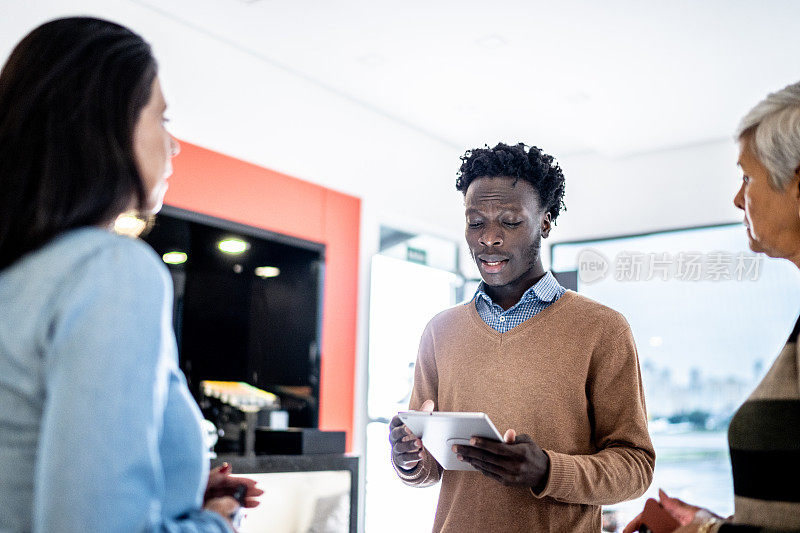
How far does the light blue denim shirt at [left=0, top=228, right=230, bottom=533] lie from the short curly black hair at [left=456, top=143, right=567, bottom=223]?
4.41ft

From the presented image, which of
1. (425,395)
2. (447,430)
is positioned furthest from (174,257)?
(447,430)

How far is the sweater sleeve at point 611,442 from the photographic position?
1580 millimetres

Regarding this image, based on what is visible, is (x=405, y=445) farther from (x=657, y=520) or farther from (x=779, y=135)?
(x=779, y=135)

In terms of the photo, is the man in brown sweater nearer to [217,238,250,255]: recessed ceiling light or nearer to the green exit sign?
[217,238,250,255]: recessed ceiling light

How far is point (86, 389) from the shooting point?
28.9 inches

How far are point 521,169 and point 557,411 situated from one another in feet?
2.18

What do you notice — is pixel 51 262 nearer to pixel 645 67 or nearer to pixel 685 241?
pixel 645 67

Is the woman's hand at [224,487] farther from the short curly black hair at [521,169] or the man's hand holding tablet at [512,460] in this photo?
the short curly black hair at [521,169]

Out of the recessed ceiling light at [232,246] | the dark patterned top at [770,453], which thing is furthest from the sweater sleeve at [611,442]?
the recessed ceiling light at [232,246]

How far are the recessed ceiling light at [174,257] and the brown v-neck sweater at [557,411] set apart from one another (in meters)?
2.16

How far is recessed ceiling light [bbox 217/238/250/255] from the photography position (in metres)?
4.00

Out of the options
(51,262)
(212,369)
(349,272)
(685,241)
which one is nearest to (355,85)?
(349,272)

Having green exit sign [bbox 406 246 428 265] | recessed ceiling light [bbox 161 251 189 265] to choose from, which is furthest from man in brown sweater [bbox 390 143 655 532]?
green exit sign [bbox 406 246 428 265]

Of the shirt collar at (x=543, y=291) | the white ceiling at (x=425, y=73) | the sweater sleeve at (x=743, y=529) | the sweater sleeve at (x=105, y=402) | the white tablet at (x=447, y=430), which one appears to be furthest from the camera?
the white ceiling at (x=425, y=73)
